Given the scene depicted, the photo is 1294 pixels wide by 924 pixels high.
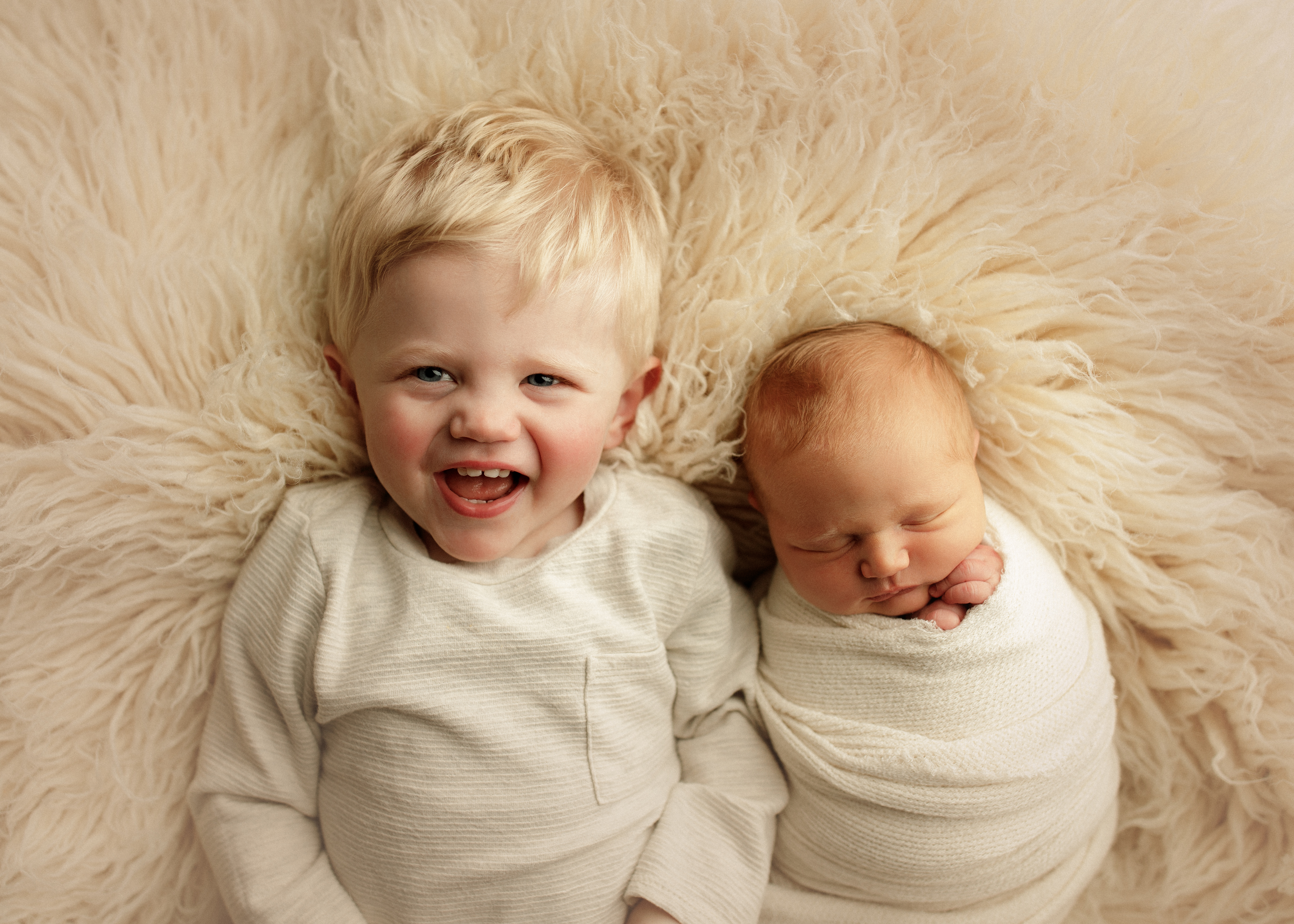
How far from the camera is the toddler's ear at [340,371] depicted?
1.19 meters

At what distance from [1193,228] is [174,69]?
1.33 metres

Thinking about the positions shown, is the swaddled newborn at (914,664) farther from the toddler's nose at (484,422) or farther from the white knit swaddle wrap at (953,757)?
the toddler's nose at (484,422)

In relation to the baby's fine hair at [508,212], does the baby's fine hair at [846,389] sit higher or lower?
lower

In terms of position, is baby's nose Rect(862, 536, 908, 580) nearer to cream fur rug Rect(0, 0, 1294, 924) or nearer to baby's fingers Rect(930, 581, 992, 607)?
baby's fingers Rect(930, 581, 992, 607)

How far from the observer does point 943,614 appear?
3.69 feet

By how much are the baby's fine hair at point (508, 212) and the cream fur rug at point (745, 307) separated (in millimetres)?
75

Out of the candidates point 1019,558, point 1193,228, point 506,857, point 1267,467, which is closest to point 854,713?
point 1019,558

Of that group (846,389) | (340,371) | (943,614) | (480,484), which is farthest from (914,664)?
(340,371)

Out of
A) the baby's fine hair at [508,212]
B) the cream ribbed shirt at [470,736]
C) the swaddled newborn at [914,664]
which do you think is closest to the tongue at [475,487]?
the cream ribbed shirt at [470,736]

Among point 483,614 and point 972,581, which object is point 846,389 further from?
point 483,614

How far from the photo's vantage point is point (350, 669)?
113cm

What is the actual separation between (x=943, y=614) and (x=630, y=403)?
48cm

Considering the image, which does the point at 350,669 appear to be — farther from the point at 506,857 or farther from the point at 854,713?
the point at 854,713

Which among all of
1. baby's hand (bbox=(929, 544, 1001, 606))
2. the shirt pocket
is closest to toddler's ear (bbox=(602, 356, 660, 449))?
the shirt pocket
